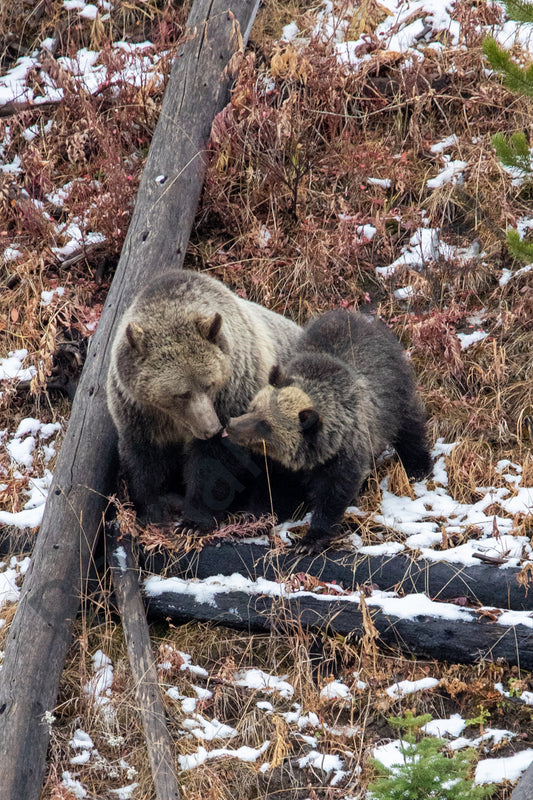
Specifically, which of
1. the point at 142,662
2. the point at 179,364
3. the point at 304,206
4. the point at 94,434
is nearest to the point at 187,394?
the point at 179,364

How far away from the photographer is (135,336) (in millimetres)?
4926

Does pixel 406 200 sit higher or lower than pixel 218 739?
higher

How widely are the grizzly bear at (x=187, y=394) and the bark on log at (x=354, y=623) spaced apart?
25.4 inches

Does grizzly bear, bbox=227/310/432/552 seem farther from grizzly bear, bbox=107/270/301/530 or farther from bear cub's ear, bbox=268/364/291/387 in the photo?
grizzly bear, bbox=107/270/301/530

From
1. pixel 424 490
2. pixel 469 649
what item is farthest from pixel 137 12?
pixel 469 649

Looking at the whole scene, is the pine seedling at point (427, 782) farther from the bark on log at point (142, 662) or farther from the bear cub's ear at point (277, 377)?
the bear cub's ear at point (277, 377)

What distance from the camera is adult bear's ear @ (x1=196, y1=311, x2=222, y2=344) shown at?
4914 millimetres

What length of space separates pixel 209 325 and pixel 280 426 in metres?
0.85

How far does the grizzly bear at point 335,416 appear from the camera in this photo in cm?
522

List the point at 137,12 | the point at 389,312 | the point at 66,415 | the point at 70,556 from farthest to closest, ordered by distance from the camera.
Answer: the point at 137,12 → the point at 389,312 → the point at 66,415 → the point at 70,556

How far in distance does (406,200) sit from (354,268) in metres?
1.00

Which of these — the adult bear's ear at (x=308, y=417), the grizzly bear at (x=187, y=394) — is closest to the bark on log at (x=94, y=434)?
the grizzly bear at (x=187, y=394)

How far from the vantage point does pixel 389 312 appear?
704 centimetres

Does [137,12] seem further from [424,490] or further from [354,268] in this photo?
[424,490]
